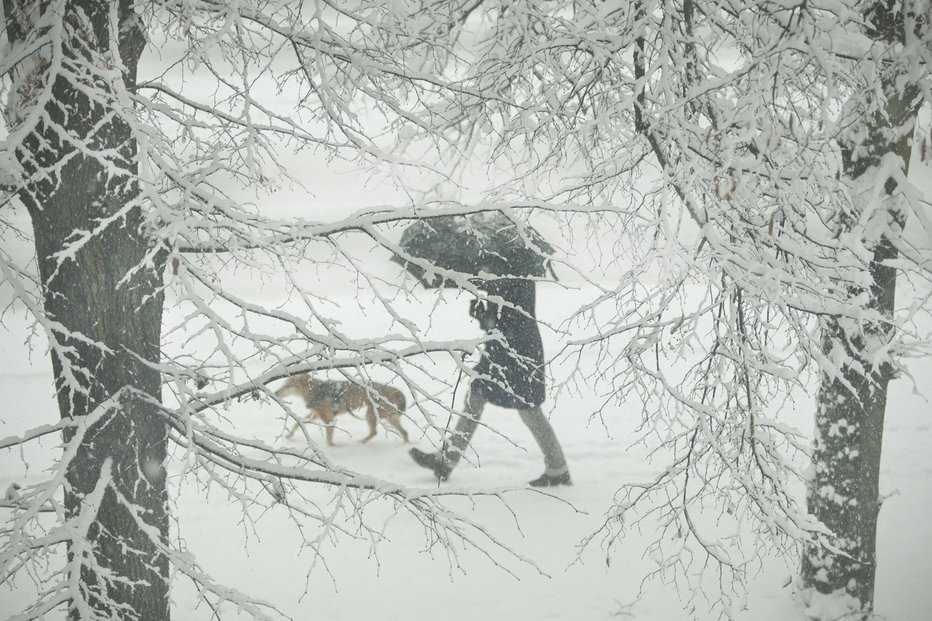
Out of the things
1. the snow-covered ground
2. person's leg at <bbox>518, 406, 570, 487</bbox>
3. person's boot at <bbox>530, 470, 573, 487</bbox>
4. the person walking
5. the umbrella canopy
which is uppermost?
the umbrella canopy

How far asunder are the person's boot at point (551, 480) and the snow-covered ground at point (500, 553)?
11 cm

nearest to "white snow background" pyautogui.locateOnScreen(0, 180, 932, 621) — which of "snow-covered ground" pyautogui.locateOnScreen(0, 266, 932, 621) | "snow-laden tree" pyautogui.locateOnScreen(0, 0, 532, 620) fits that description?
"snow-covered ground" pyautogui.locateOnScreen(0, 266, 932, 621)

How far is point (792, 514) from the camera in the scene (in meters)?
2.77

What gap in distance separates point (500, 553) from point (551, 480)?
100cm

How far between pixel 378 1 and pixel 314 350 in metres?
1.43

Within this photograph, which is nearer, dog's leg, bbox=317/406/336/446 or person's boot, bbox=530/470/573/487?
person's boot, bbox=530/470/573/487

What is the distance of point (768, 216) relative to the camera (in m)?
3.01

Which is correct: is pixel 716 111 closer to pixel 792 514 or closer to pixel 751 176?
pixel 751 176

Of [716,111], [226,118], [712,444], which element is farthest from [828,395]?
[226,118]

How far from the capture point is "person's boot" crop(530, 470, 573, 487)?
17.9ft

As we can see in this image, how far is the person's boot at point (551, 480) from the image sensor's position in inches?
215

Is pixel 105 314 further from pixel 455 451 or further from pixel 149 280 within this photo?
pixel 455 451

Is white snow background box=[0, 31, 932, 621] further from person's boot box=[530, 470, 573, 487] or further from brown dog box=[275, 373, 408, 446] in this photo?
brown dog box=[275, 373, 408, 446]

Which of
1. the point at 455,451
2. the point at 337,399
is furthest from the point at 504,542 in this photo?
the point at 337,399
